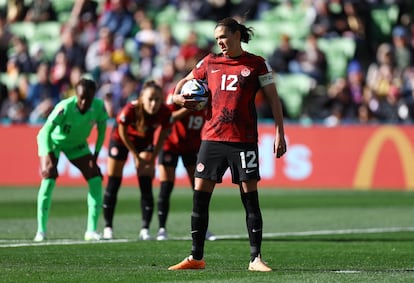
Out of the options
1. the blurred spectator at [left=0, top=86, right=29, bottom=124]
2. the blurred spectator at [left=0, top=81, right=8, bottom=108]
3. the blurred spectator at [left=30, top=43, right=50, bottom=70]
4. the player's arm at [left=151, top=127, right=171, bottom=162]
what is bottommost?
the blurred spectator at [left=0, top=86, right=29, bottom=124]

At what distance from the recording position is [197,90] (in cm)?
1143

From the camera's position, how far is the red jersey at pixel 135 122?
1558 cm

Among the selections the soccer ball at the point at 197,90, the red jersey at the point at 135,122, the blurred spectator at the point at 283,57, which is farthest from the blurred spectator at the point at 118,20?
the soccer ball at the point at 197,90

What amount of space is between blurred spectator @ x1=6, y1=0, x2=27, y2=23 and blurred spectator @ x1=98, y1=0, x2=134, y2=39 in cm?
323

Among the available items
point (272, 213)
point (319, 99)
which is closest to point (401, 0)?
point (319, 99)

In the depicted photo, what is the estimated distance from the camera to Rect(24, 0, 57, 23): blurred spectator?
112 ft

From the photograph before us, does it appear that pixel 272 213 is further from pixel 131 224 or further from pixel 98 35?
pixel 98 35

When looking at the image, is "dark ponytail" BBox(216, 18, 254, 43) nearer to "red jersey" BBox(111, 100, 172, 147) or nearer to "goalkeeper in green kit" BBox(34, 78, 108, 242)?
"goalkeeper in green kit" BBox(34, 78, 108, 242)

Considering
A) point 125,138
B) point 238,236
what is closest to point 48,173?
point 125,138

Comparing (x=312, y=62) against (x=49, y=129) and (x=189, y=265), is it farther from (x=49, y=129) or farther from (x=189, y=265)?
(x=189, y=265)

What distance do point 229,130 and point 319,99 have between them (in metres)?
18.1

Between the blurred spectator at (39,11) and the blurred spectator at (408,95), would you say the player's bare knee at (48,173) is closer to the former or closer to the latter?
the blurred spectator at (408,95)

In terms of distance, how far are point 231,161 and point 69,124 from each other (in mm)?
4467

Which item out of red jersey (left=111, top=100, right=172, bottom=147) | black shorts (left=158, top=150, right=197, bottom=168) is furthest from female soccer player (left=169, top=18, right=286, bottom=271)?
black shorts (left=158, top=150, right=197, bottom=168)
